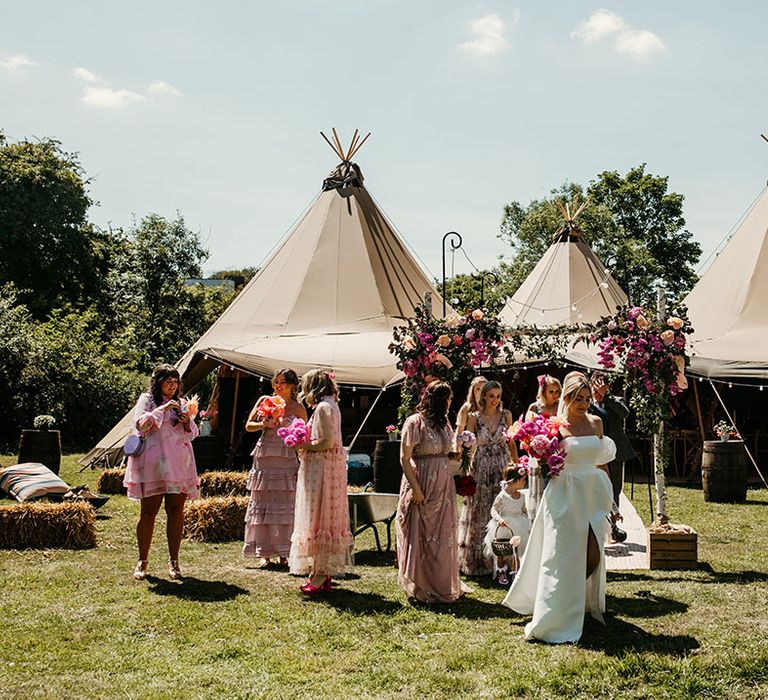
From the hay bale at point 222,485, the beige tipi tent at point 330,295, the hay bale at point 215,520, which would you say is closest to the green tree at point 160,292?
the beige tipi tent at point 330,295

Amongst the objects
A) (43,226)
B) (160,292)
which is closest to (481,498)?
(160,292)

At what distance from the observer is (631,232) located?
37531mm

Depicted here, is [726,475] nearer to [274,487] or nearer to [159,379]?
[274,487]

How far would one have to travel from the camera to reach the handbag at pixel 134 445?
7.18 meters

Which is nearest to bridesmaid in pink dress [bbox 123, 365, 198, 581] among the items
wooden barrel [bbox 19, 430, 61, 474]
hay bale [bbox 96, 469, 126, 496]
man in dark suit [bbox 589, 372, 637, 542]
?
man in dark suit [bbox 589, 372, 637, 542]

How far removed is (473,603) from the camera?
661 centimetres

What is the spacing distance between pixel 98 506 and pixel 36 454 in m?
3.34

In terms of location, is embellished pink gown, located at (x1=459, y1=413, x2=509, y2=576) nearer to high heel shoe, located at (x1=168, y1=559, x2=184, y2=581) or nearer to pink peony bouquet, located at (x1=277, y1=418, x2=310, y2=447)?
pink peony bouquet, located at (x1=277, y1=418, x2=310, y2=447)

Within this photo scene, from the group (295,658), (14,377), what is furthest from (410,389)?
(14,377)

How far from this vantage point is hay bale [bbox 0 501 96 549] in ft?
27.4

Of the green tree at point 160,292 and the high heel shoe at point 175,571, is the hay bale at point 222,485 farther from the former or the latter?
the green tree at point 160,292

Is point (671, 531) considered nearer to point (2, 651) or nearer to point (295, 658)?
point (295, 658)

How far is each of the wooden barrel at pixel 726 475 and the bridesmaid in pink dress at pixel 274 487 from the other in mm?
6768

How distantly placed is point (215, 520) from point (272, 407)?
2.02 meters
